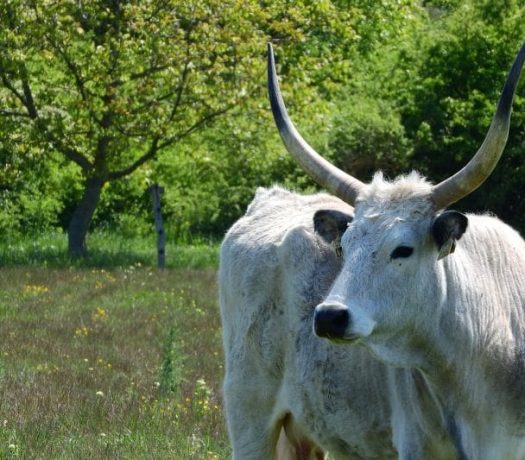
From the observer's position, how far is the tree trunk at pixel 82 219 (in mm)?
24747

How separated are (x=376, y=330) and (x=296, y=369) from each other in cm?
136

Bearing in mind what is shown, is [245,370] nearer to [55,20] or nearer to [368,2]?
[55,20]

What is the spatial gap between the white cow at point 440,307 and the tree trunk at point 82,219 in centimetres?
1881

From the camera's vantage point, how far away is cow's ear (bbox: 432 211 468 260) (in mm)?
5391

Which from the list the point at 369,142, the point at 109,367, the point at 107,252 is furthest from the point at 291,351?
the point at 369,142

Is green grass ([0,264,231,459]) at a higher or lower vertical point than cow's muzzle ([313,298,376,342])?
lower

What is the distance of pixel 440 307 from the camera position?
218 inches

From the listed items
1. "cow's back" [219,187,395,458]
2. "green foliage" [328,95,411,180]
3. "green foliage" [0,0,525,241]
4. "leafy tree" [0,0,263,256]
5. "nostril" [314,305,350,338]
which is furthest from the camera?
"green foliage" [328,95,411,180]

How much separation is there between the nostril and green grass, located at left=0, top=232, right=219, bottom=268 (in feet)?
53.6

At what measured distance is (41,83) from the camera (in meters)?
25.5

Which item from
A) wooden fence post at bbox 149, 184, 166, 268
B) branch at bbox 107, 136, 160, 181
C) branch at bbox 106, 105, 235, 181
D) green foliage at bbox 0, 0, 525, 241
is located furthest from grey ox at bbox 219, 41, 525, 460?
branch at bbox 106, 105, 235, 181

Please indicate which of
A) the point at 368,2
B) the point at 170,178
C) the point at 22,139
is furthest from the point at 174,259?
the point at 368,2

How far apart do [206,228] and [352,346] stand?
2514 cm

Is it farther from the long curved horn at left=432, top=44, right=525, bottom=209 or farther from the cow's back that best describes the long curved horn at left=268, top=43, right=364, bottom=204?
the long curved horn at left=432, top=44, right=525, bottom=209
